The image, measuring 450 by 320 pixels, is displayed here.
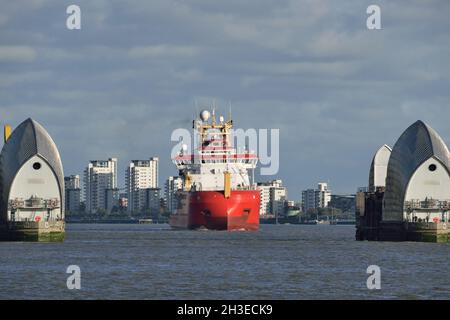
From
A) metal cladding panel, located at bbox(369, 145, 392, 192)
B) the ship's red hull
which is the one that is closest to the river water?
metal cladding panel, located at bbox(369, 145, 392, 192)

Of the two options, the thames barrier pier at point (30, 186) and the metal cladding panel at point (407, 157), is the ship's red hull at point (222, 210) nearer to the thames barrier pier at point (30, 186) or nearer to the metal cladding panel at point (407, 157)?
the thames barrier pier at point (30, 186)

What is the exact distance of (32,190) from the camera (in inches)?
4594

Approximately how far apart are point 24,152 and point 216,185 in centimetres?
5866

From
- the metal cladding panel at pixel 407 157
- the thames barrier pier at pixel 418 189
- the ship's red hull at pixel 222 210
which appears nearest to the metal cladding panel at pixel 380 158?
the thames barrier pier at pixel 418 189

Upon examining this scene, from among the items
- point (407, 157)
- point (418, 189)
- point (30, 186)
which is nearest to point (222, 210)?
point (30, 186)

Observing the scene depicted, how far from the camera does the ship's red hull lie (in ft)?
537

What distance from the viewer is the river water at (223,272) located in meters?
64.1

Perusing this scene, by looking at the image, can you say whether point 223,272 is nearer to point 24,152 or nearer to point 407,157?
point 407,157

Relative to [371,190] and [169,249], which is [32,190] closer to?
[169,249]

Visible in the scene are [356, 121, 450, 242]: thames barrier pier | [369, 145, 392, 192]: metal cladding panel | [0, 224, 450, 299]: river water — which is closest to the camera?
[0, 224, 450, 299]: river water

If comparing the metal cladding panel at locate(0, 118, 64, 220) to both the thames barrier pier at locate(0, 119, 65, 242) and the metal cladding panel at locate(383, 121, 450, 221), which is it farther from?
the metal cladding panel at locate(383, 121, 450, 221)

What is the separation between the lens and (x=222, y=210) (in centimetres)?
16350

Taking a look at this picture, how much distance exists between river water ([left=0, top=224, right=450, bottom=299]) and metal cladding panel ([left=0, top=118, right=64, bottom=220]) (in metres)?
8.09
